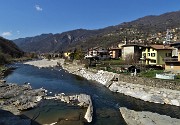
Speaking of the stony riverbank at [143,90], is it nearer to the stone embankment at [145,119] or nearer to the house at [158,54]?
the stone embankment at [145,119]

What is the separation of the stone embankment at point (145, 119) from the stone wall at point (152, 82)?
390 inches

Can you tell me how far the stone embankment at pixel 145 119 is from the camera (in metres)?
28.4

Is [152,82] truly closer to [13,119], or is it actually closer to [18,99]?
[18,99]

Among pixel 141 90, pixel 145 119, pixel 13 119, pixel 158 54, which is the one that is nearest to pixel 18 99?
pixel 13 119

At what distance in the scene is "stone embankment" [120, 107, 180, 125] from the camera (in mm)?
28406

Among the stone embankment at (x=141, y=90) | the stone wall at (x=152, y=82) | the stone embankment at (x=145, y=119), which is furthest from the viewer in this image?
the stone wall at (x=152, y=82)

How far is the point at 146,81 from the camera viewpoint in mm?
44250

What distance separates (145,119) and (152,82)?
14456 mm

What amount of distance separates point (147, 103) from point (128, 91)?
22.5ft

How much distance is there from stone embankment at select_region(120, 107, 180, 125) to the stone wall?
9.91 m

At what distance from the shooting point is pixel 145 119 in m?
29.4

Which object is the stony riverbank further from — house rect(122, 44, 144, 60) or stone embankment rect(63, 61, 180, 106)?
house rect(122, 44, 144, 60)

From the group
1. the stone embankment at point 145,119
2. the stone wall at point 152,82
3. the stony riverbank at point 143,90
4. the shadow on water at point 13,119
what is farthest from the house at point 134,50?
the shadow on water at point 13,119

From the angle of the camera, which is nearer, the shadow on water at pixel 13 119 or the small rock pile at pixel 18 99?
the shadow on water at pixel 13 119
